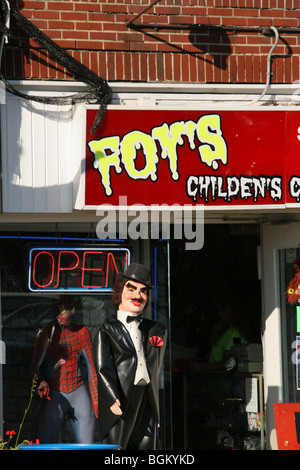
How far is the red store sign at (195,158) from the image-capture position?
7918 millimetres

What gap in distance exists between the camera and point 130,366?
26.0ft

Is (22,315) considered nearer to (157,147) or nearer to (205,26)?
(157,147)

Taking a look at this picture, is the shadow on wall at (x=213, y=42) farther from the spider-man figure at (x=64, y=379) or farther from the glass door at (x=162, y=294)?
the spider-man figure at (x=64, y=379)

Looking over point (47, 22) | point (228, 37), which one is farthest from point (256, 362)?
point (47, 22)

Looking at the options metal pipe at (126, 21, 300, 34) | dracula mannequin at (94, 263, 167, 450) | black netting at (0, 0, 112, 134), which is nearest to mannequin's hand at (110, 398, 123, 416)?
dracula mannequin at (94, 263, 167, 450)

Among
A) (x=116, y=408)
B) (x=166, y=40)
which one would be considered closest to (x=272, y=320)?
(x=116, y=408)

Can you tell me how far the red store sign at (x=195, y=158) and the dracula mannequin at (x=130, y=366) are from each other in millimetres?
786

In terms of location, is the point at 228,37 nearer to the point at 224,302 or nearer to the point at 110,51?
the point at 110,51

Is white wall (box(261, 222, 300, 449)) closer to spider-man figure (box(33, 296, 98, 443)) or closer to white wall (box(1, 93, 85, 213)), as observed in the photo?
spider-man figure (box(33, 296, 98, 443))

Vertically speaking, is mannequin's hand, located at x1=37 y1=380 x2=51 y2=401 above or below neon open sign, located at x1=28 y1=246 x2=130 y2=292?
below

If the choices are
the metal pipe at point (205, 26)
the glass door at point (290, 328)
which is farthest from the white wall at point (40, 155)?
the glass door at point (290, 328)

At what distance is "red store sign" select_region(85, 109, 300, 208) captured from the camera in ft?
26.0

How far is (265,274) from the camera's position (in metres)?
9.19

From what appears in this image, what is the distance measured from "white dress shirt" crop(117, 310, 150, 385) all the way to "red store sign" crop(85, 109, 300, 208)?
106 cm
